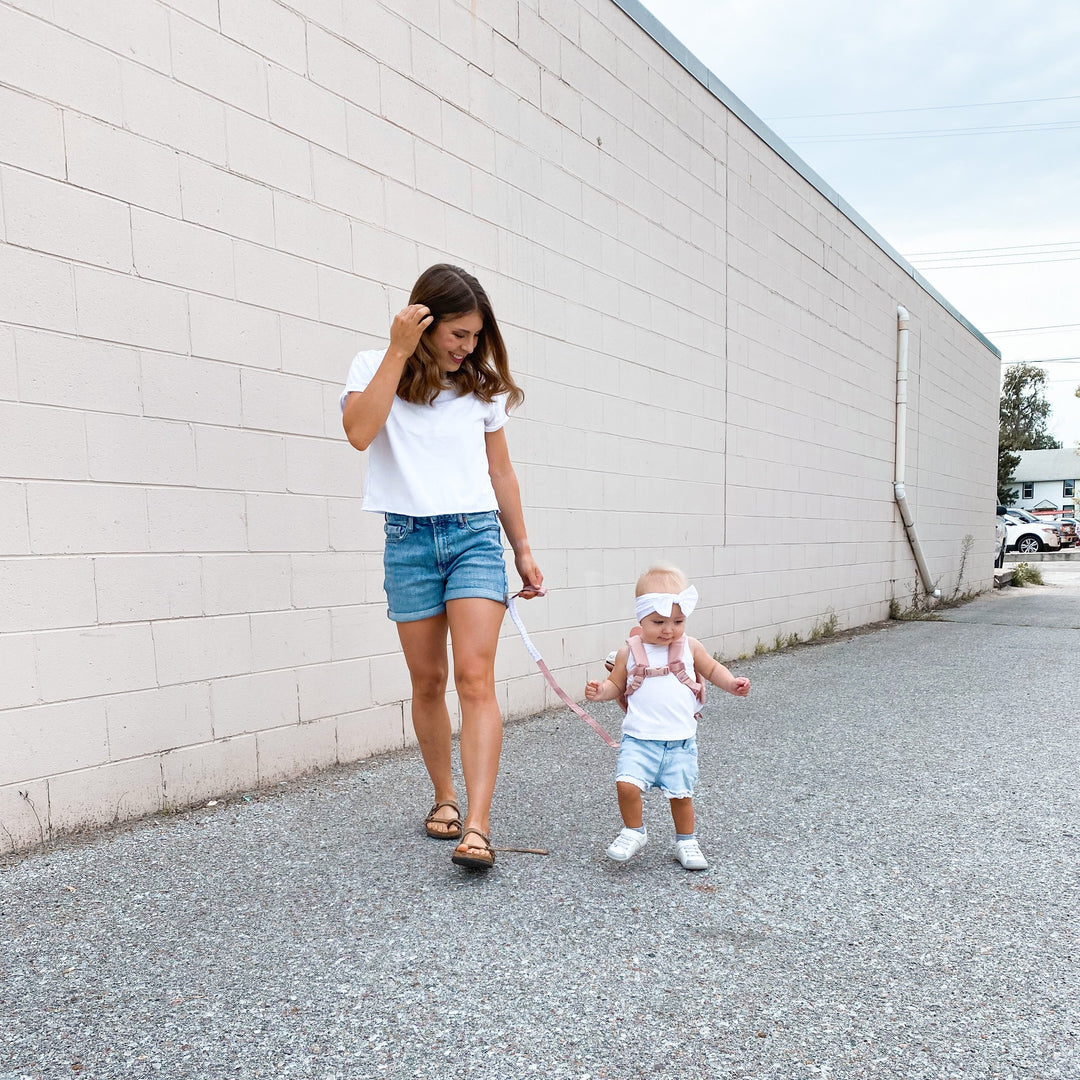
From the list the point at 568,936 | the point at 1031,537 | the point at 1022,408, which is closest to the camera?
the point at 568,936

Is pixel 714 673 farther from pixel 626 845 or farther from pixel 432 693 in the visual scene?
pixel 432 693

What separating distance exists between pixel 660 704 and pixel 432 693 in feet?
2.45

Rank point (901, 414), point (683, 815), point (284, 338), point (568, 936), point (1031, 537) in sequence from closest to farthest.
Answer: point (568, 936) < point (683, 815) < point (284, 338) < point (901, 414) < point (1031, 537)

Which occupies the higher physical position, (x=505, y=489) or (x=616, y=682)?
(x=505, y=489)

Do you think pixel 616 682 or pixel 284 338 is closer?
pixel 616 682

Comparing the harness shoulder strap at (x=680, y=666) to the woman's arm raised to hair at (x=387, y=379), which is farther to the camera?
the harness shoulder strap at (x=680, y=666)

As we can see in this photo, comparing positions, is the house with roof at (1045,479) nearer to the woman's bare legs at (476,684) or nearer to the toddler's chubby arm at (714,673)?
the toddler's chubby arm at (714,673)

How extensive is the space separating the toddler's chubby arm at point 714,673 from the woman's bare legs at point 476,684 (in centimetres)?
63

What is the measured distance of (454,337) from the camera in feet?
8.92

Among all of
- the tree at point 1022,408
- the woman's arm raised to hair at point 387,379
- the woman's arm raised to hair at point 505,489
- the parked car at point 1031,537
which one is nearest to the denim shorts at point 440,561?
the woman's arm raised to hair at point 505,489

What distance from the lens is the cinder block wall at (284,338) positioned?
2920mm

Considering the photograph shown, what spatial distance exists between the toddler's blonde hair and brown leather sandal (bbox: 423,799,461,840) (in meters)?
0.99

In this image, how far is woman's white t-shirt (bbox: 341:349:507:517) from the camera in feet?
8.98

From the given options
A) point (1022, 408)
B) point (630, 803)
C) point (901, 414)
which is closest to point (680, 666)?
point (630, 803)
